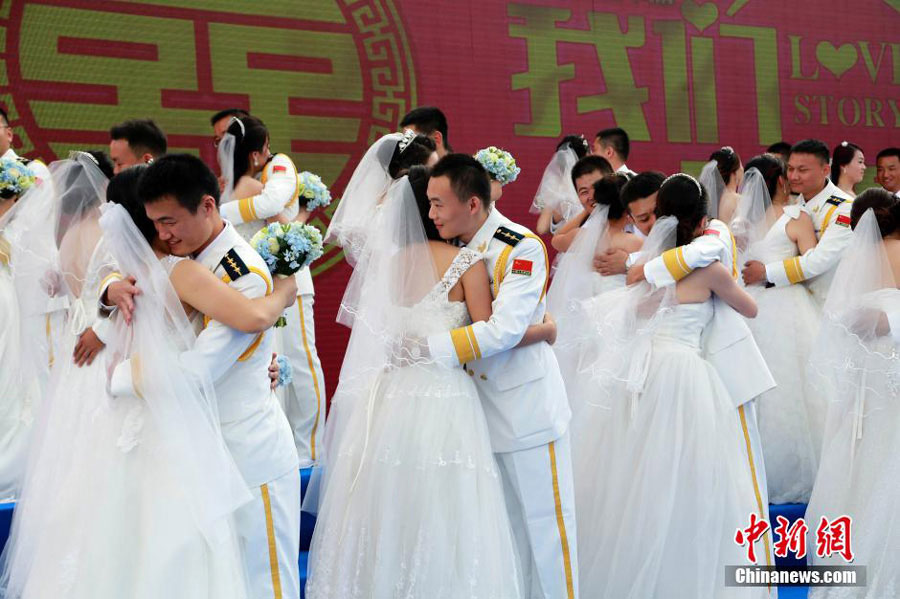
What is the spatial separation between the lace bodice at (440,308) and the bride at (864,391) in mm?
1617

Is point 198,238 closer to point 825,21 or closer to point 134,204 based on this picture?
point 134,204

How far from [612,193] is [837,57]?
4.33m

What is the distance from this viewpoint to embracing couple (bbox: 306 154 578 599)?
2.75m

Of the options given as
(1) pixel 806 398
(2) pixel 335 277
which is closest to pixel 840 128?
(1) pixel 806 398

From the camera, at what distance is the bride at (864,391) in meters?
3.50

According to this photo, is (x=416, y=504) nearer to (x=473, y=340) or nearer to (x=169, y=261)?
(x=473, y=340)

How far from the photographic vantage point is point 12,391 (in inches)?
160

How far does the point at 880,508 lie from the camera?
3.49m

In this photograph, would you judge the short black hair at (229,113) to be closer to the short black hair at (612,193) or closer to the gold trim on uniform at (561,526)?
the short black hair at (612,193)

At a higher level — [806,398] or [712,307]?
[712,307]

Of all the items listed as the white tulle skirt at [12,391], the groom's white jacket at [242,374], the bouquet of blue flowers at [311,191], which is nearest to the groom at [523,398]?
the groom's white jacket at [242,374]

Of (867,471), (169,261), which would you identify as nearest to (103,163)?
(169,261)

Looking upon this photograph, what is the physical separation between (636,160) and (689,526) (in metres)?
4.04

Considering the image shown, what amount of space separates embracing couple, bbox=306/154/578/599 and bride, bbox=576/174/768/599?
486 millimetres
